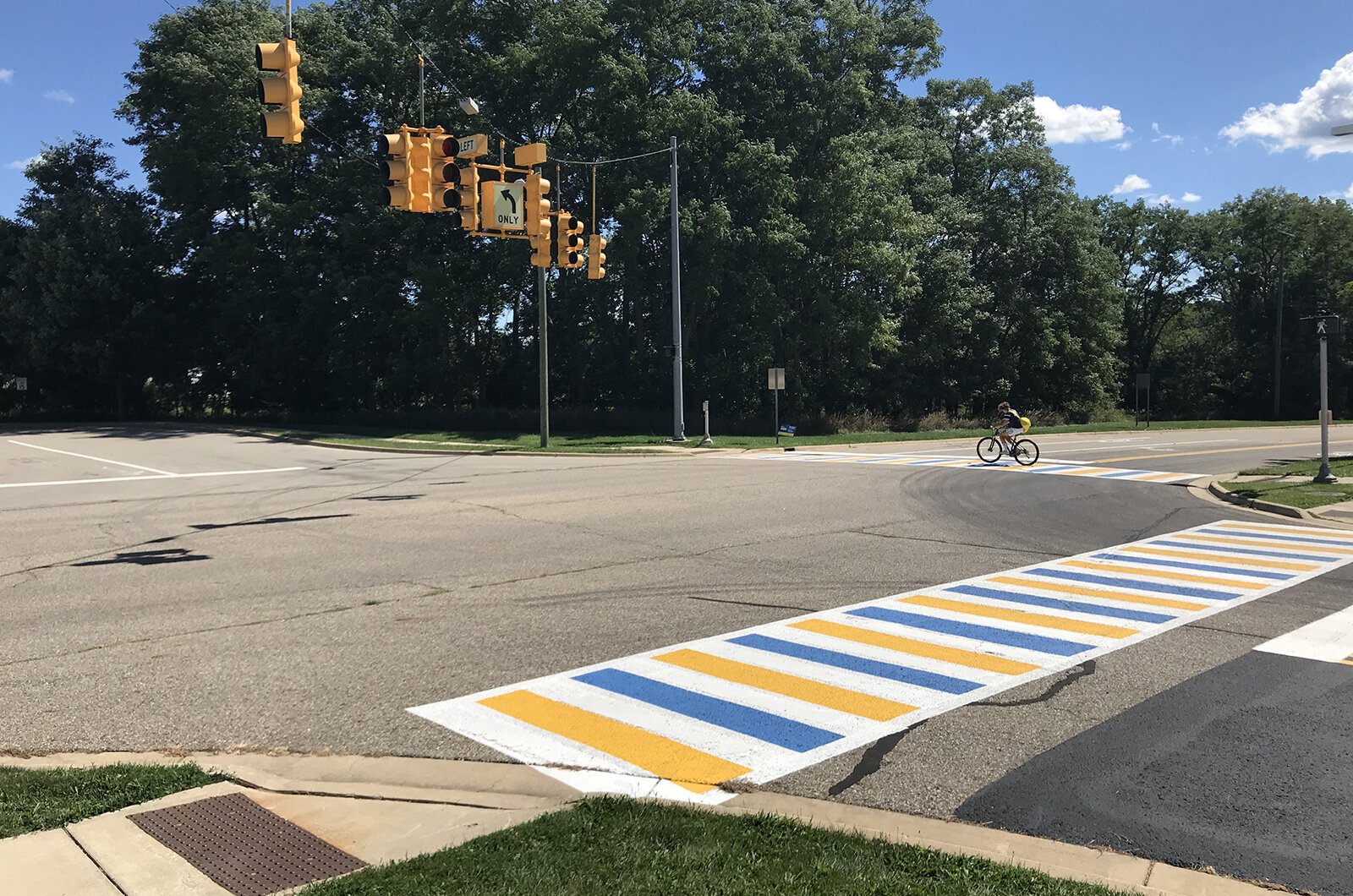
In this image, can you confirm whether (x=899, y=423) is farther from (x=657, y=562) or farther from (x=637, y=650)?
(x=637, y=650)

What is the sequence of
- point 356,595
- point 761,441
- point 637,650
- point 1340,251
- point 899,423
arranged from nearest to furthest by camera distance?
point 637,650 < point 356,595 < point 761,441 < point 899,423 < point 1340,251

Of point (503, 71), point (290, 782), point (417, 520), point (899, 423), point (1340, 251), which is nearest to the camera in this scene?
point (290, 782)

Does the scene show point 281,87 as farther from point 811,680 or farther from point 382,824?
point 382,824

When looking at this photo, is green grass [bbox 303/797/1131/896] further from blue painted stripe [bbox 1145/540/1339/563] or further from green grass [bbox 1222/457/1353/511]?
green grass [bbox 1222/457/1353/511]

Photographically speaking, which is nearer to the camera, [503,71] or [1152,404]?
[503,71]

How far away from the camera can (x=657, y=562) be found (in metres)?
10.8

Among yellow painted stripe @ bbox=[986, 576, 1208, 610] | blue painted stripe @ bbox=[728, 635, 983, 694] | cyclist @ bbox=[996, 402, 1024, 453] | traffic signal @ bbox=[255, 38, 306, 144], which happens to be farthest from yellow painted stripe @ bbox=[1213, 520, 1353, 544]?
traffic signal @ bbox=[255, 38, 306, 144]

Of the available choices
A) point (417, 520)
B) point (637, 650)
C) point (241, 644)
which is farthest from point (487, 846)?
point (417, 520)

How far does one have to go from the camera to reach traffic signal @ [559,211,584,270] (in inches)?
931

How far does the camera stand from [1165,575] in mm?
10250

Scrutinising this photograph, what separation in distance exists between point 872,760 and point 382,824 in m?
2.46

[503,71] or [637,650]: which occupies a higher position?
[503,71]

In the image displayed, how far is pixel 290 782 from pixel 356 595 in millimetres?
4556

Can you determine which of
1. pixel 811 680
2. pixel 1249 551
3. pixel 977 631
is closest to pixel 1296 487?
pixel 1249 551
